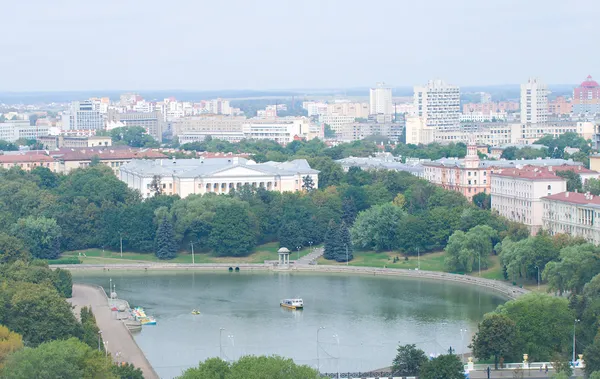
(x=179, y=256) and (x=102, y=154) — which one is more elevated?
(x=102, y=154)

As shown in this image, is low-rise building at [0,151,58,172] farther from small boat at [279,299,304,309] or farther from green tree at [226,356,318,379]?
green tree at [226,356,318,379]

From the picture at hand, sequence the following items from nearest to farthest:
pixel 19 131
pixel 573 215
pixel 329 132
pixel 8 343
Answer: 1. pixel 8 343
2. pixel 573 215
3. pixel 19 131
4. pixel 329 132

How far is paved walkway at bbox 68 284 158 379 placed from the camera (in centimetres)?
3064

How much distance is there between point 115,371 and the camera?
26844mm

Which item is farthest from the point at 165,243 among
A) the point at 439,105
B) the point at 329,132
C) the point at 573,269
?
the point at 329,132

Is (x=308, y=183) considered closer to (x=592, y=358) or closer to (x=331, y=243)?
(x=331, y=243)

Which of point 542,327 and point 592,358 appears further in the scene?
point 542,327

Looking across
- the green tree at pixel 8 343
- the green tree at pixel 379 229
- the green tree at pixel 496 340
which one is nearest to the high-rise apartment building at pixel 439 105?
the green tree at pixel 379 229

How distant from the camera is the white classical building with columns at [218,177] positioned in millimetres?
59031

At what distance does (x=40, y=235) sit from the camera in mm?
49250

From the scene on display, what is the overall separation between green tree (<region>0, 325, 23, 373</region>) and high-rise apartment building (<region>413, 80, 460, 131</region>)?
80.6 m

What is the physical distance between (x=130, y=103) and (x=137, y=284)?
11411cm

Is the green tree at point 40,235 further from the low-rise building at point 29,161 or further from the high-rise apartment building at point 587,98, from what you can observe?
the high-rise apartment building at point 587,98

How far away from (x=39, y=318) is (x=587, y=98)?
365ft
